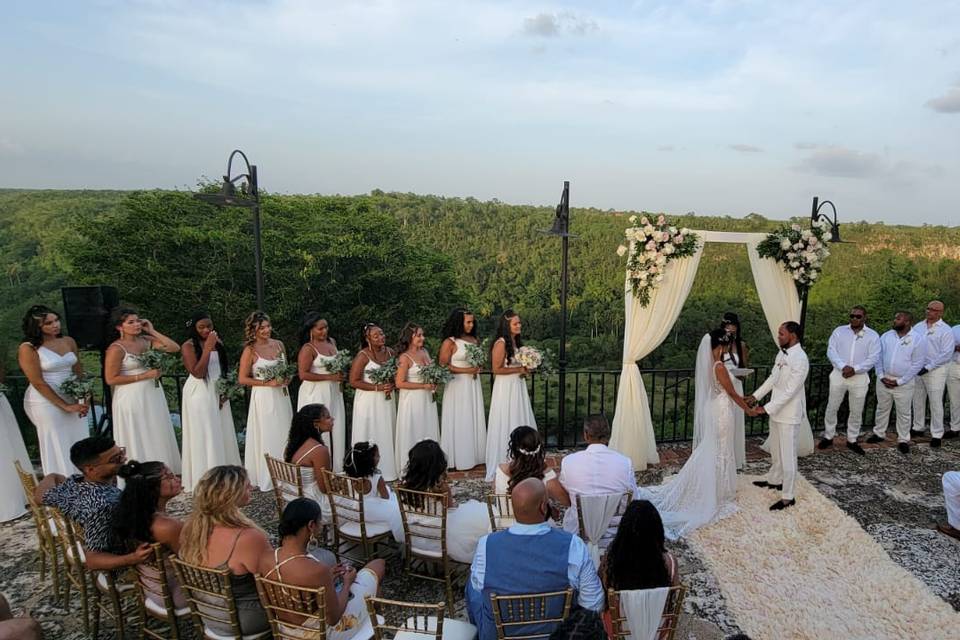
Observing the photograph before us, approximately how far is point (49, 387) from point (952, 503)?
8.55m

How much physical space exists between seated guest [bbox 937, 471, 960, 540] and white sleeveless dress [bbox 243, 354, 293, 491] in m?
6.40

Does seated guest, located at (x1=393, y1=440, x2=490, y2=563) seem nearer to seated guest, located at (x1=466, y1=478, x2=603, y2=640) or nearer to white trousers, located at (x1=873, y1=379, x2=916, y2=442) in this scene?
seated guest, located at (x1=466, y1=478, x2=603, y2=640)

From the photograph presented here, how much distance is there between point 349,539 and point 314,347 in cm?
239

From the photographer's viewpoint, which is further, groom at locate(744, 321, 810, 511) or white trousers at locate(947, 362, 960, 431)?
white trousers at locate(947, 362, 960, 431)

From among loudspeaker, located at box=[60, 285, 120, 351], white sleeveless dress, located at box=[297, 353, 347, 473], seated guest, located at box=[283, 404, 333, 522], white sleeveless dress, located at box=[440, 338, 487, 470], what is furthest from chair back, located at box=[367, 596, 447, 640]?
loudspeaker, located at box=[60, 285, 120, 351]

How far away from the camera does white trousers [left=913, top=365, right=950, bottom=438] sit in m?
7.68

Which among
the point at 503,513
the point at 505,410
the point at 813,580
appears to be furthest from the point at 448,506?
the point at 813,580

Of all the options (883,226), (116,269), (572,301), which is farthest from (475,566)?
(883,226)

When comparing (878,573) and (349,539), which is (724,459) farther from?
(349,539)

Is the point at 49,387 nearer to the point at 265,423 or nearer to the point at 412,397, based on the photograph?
the point at 265,423

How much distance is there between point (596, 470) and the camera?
152 inches

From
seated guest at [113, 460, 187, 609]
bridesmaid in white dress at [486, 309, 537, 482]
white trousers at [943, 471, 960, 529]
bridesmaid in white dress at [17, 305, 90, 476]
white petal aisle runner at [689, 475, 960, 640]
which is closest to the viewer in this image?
seated guest at [113, 460, 187, 609]

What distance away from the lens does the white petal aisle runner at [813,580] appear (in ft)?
12.8

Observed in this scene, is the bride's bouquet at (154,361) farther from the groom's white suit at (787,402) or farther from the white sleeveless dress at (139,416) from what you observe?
the groom's white suit at (787,402)
